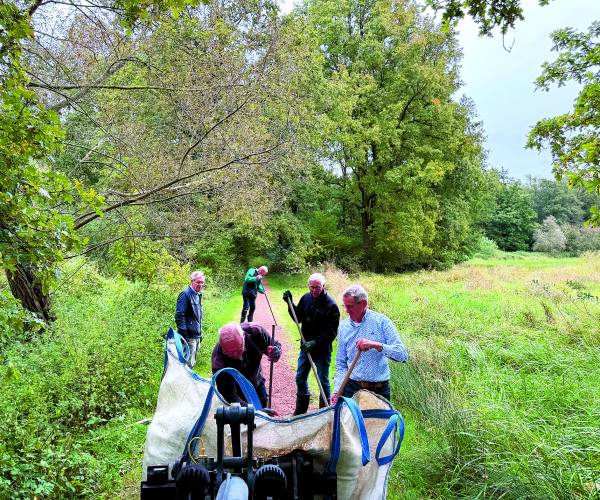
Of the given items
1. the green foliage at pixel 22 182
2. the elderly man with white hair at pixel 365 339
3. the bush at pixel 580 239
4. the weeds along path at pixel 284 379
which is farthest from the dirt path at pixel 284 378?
the bush at pixel 580 239

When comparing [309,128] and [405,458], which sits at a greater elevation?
[309,128]

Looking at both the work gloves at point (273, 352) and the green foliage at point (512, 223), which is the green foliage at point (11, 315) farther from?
the green foliage at point (512, 223)

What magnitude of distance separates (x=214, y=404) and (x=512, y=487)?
8.28 feet

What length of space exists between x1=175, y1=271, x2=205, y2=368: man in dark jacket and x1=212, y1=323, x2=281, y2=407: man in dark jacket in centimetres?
236

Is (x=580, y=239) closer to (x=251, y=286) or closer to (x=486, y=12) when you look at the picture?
(x=251, y=286)

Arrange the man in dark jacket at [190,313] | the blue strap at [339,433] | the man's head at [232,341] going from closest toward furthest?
the blue strap at [339,433] < the man's head at [232,341] < the man in dark jacket at [190,313]

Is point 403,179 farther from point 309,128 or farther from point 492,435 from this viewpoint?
point 492,435

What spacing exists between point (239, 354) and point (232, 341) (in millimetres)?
163

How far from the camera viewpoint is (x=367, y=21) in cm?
2808

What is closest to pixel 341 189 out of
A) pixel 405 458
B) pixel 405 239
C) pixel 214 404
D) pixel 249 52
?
pixel 405 239

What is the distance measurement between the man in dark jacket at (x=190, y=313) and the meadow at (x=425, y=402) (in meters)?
0.99

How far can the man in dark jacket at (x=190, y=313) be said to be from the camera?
6598mm

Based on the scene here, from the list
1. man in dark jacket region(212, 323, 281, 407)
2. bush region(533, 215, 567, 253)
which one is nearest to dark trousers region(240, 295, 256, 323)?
man in dark jacket region(212, 323, 281, 407)

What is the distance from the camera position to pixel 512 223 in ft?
189
